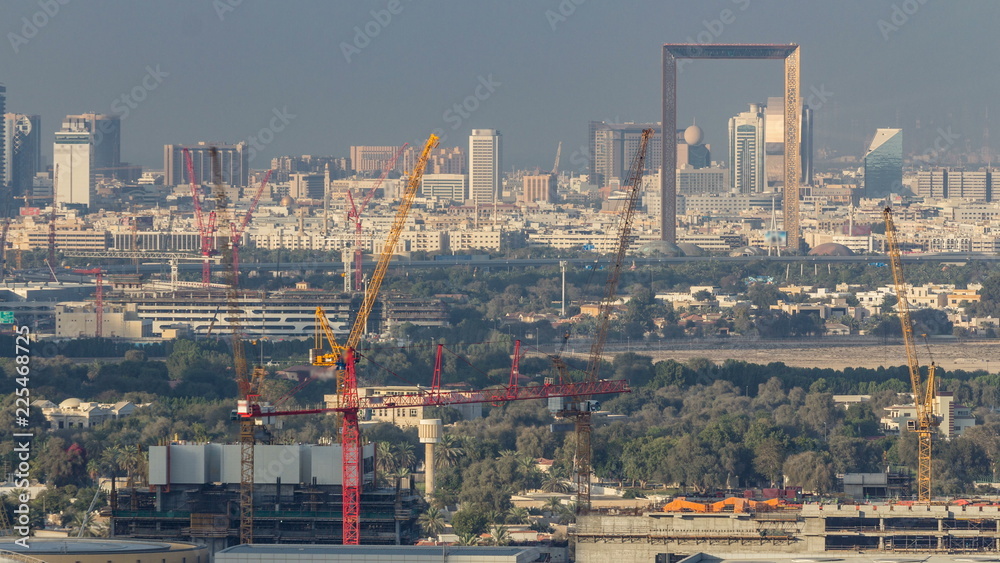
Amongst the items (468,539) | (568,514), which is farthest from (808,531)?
(568,514)

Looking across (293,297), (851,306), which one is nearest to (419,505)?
(293,297)

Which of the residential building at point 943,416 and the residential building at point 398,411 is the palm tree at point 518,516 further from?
the residential building at point 943,416

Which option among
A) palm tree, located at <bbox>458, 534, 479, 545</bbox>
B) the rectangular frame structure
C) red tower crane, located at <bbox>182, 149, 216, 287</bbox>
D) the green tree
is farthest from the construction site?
the rectangular frame structure

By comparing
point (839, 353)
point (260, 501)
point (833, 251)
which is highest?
point (833, 251)

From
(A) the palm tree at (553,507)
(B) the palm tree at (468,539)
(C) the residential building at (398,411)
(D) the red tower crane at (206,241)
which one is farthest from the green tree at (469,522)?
(D) the red tower crane at (206,241)

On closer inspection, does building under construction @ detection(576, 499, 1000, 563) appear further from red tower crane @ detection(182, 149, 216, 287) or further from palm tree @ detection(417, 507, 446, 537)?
red tower crane @ detection(182, 149, 216, 287)

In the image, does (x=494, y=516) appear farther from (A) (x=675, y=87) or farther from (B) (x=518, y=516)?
(A) (x=675, y=87)
